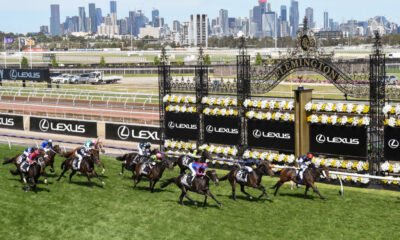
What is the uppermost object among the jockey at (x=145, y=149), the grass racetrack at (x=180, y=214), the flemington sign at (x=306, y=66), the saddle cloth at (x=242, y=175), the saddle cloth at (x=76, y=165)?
the flemington sign at (x=306, y=66)

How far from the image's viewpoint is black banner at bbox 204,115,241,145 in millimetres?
23469

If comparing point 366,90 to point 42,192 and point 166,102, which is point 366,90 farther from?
point 42,192

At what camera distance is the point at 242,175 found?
688 inches

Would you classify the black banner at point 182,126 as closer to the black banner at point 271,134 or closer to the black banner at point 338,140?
the black banner at point 271,134

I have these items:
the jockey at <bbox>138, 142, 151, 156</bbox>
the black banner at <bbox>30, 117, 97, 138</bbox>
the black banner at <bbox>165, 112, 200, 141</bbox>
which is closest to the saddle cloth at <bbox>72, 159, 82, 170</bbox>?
the jockey at <bbox>138, 142, 151, 156</bbox>

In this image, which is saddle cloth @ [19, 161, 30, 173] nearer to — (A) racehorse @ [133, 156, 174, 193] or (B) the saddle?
(A) racehorse @ [133, 156, 174, 193]

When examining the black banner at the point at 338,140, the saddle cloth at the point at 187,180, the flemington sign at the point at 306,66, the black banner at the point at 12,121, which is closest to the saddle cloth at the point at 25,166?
the saddle cloth at the point at 187,180

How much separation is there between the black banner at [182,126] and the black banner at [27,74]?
94.6ft

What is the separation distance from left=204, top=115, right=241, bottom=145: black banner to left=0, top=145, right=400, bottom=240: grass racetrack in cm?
442

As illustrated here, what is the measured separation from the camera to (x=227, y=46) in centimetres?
17825

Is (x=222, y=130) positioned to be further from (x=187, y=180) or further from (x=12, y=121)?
(x=12, y=121)

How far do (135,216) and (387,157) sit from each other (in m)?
9.41

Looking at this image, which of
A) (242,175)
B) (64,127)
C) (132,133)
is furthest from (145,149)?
(64,127)

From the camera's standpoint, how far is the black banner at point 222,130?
2347 centimetres
